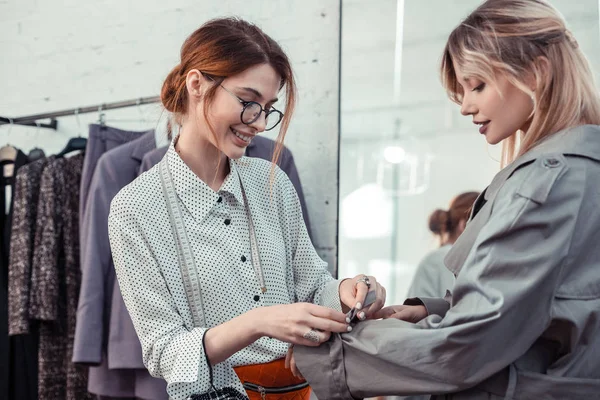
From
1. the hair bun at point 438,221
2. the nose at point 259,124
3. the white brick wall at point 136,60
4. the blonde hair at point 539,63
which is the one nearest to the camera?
the blonde hair at point 539,63

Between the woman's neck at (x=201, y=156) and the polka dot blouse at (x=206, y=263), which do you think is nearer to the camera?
the polka dot blouse at (x=206, y=263)

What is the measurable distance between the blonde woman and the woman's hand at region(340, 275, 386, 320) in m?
0.12

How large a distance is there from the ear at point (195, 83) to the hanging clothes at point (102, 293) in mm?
884

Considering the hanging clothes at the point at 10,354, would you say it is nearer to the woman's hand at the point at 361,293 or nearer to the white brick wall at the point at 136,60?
the white brick wall at the point at 136,60

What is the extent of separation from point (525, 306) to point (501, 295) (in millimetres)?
44

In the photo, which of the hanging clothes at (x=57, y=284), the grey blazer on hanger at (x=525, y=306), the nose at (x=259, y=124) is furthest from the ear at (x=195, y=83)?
the hanging clothes at (x=57, y=284)

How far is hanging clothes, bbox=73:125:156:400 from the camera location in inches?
80.7

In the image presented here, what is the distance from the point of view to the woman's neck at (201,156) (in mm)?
1418

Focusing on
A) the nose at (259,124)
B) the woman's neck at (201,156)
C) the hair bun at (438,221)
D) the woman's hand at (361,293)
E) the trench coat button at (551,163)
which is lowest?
the woman's hand at (361,293)

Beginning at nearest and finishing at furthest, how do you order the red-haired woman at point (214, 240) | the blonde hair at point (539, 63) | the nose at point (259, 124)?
the blonde hair at point (539, 63), the red-haired woman at point (214, 240), the nose at point (259, 124)

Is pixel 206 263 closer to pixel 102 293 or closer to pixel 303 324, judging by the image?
pixel 303 324

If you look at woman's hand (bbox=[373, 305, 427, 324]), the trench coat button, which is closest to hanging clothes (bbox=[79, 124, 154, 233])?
woman's hand (bbox=[373, 305, 427, 324])

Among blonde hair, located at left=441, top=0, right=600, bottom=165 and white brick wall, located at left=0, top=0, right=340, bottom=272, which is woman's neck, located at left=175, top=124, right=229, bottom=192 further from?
white brick wall, located at left=0, top=0, right=340, bottom=272

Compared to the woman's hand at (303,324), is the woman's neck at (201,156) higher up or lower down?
higher up
